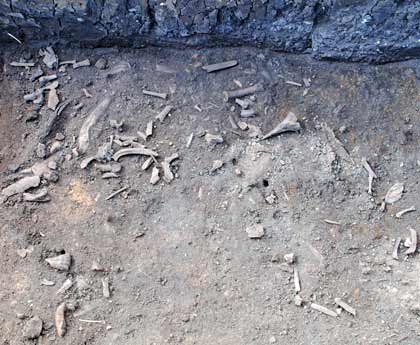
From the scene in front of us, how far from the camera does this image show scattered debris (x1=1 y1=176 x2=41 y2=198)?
3611 millimetres

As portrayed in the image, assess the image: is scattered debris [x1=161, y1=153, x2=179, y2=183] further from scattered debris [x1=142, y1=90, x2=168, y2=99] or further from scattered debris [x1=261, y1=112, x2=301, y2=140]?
scattered debris [x1=261, y1=112, x2=301, y2=140]

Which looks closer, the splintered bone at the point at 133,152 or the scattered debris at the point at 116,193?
the scattered debris at the point at 116,193

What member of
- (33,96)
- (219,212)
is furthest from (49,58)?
(219,212)

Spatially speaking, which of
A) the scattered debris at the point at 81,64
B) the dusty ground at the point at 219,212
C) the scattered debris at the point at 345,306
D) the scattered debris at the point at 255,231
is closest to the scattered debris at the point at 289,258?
the dusty ground at the point at 219,212

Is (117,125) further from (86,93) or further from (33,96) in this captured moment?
(33,96)

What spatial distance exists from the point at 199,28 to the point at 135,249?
5.21 feet

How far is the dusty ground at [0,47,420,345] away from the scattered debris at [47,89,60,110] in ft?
0.13

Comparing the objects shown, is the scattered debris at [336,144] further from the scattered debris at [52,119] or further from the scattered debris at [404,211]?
the scattered debris at [52,119]

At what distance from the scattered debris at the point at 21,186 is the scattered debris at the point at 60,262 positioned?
518mm

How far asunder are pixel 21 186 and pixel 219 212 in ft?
4.00

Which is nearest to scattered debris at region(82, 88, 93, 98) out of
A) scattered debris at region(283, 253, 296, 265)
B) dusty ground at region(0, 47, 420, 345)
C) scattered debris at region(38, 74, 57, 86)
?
dusty ground at region(0, 47, 420, 345)

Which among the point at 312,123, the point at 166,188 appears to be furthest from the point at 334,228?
the point at 166,188

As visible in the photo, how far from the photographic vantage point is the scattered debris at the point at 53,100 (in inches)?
155

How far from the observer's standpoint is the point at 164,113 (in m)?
3.89
